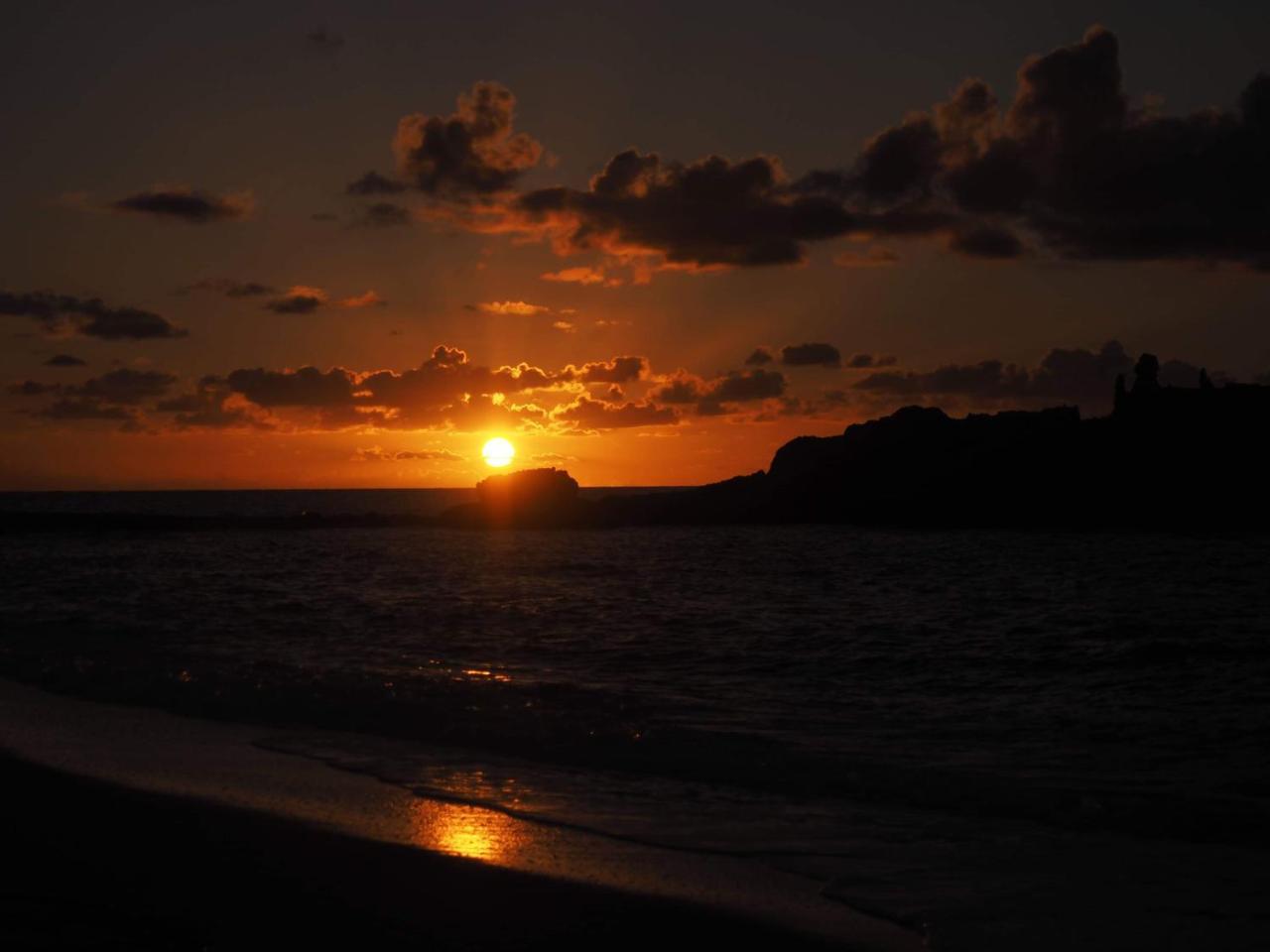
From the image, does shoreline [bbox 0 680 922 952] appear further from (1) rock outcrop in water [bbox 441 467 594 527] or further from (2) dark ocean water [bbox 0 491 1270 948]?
(1) rock outcrop in water [bbox 441 467 594 527]

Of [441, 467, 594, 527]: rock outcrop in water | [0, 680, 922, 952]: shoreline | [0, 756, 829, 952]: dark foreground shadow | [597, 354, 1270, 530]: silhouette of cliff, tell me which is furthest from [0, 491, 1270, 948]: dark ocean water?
[441, 467, 594, 527]: rock outcrop in water

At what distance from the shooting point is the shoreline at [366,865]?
333 inches

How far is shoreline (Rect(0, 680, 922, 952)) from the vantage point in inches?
333

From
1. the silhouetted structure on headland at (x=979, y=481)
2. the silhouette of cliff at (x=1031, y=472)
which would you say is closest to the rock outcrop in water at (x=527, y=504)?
the silhouetted structure on headland at (x=979, y=481)

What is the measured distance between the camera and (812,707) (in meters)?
19.2

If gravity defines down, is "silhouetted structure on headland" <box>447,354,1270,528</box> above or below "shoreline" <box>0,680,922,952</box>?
above

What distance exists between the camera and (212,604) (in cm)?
3891

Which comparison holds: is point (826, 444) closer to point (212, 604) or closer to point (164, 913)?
point (212, 604)

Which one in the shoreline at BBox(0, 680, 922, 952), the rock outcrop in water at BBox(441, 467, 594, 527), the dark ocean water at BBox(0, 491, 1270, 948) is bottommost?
the dark ocean water at BBox(0, 491, 1270, 948)

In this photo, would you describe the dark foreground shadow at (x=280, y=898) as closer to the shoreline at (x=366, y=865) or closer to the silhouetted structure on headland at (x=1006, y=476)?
the shoreline at (x=366, y=865)

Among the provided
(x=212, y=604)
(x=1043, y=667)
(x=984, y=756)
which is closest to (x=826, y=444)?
(x=212, y=604)

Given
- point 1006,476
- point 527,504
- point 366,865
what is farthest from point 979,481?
point 366,865

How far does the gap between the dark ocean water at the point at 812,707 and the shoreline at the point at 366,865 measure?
662mm

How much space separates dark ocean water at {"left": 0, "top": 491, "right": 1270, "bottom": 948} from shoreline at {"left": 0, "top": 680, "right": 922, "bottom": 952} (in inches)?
26.1
